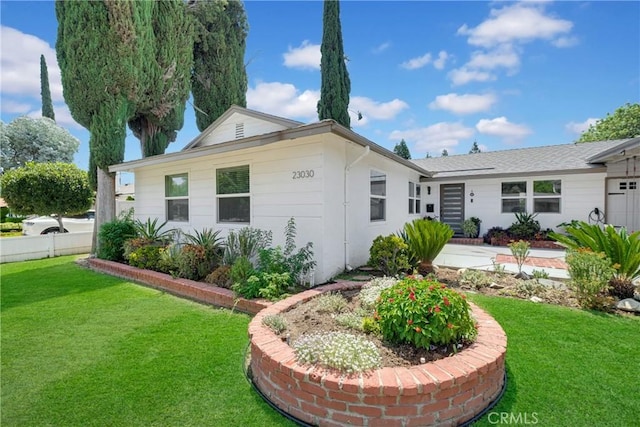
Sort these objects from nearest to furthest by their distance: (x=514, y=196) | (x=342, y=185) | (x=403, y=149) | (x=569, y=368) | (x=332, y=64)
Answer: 1. (x=569, y=368)
2. (x=342, y=185)
3. (x=514, y=196)
4. (x=332, y=64)
5. (x=403, y=149)

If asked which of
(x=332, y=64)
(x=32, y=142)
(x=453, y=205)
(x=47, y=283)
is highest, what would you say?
(x=332, y=64)

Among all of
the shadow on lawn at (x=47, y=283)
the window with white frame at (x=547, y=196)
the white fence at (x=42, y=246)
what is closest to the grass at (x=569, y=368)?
the shadow on lawn at (x=47, y=283)

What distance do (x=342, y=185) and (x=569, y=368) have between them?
407 cm

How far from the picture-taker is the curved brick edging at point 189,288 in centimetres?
442

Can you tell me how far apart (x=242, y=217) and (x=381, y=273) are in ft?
10.4

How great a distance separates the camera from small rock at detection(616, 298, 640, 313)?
404cm

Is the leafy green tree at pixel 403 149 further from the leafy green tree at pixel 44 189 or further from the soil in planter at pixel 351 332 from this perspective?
the soil in planter at pixel 351 332

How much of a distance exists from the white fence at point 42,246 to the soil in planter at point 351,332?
10.2 metres

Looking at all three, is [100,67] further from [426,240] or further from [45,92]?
[45,92]

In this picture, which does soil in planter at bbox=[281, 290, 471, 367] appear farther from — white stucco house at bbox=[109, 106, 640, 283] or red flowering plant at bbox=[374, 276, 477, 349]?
white stucco house at bbox=[109, 106, 640, 283]

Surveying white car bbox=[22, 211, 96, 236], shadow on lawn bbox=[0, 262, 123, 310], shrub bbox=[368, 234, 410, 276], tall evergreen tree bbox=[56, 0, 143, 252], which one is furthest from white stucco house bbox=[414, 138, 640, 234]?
white car bbox=[22, 211, 96, 236]

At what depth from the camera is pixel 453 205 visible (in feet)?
39.7

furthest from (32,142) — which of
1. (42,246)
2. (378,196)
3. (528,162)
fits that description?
(528,162)

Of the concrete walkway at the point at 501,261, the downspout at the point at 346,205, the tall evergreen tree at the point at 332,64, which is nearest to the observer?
the downspout at the point at 346,205
